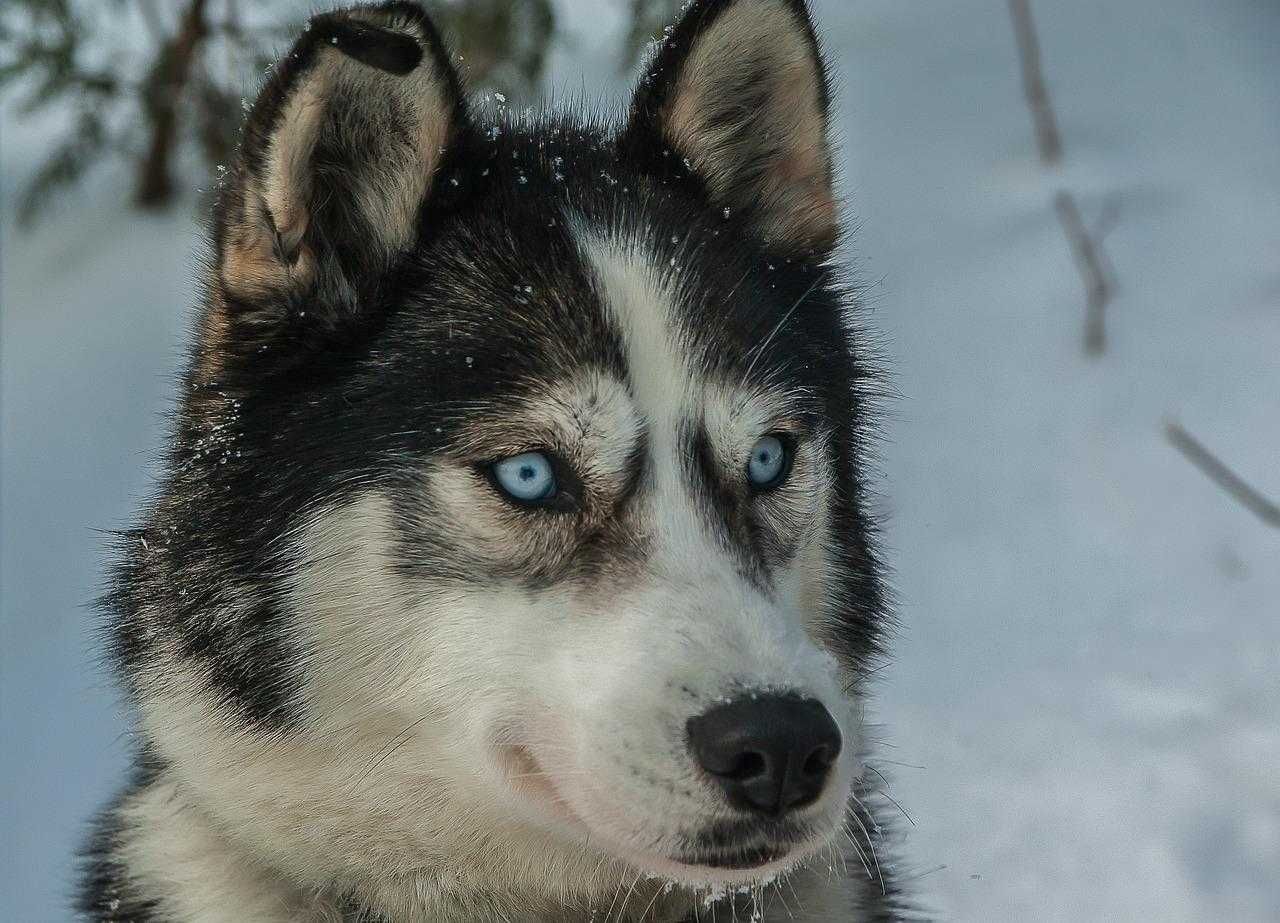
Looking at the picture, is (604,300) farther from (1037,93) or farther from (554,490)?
(1037,93)

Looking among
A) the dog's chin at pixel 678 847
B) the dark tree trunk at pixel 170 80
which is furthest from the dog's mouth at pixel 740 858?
the dark tree trunk at pixel 170 80

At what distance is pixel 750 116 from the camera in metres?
2.62

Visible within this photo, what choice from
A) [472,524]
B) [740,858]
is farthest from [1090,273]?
[740,858]

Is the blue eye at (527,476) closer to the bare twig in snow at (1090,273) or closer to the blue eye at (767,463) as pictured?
the blue eye at (767,463)

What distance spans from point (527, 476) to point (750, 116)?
0.87 meters

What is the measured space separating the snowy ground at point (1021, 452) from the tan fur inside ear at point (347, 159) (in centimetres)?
79

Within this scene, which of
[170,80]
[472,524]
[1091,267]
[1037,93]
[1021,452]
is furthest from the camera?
[1037,93]

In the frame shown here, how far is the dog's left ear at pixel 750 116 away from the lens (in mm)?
2480

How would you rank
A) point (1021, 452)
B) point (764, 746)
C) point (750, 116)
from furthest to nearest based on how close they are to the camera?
1. point (1021, 452)
2. point (750, 116)
3. point (764, 746)

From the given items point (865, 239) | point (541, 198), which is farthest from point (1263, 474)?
point (541, 198)

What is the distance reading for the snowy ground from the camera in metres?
4.18

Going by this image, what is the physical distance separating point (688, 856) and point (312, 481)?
77 cm

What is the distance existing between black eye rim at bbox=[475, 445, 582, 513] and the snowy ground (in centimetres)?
99

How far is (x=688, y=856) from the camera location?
1922mm
